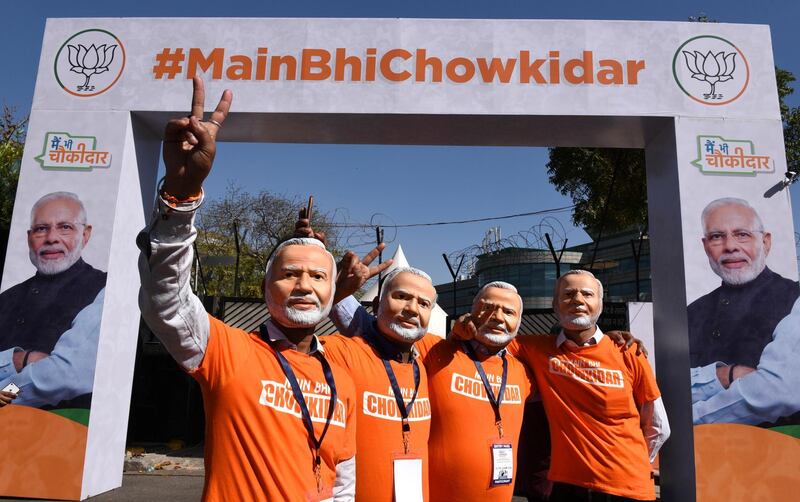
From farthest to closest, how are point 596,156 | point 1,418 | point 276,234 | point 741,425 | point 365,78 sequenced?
point 276,234 < point 596,156 < point 365,78 < point 1,418 < point 741,425

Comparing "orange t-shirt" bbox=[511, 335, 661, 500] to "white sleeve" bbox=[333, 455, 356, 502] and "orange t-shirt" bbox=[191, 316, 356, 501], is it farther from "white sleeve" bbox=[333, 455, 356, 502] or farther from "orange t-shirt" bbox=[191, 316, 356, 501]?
"orange t-shirt" bbox=[191, 316, 356, 501]

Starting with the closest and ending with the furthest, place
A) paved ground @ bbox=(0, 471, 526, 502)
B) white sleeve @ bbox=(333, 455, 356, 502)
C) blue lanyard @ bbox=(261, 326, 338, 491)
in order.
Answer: blue lanyard @ bbox=(261, 326, 338, 491) < white sleeve @ bbox=(333, 455, 356, 502) < paved ground @ bbox=(0, 471, 526, 502)

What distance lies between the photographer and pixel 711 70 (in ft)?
20.1

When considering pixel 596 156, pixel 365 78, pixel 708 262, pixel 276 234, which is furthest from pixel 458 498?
pixel 276 234

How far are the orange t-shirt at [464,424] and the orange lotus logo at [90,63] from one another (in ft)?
17.1

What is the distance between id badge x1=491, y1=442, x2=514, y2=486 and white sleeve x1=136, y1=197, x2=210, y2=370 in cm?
173

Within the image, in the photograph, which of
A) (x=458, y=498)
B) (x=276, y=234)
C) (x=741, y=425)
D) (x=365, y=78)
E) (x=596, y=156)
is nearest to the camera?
(x=458, y=498)

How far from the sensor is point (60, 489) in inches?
226

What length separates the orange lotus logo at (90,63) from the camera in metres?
6.39

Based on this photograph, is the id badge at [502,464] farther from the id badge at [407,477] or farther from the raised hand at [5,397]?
the raised hand at [5,397]

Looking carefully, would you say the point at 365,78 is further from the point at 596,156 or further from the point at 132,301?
the point at 596,156

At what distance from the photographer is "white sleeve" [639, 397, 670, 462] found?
3588 mm

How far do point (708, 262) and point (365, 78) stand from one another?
395cm

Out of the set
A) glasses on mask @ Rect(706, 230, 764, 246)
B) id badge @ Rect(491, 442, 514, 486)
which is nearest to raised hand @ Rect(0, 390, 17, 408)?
id badge @ Rect(491, 442, 514, 486)
